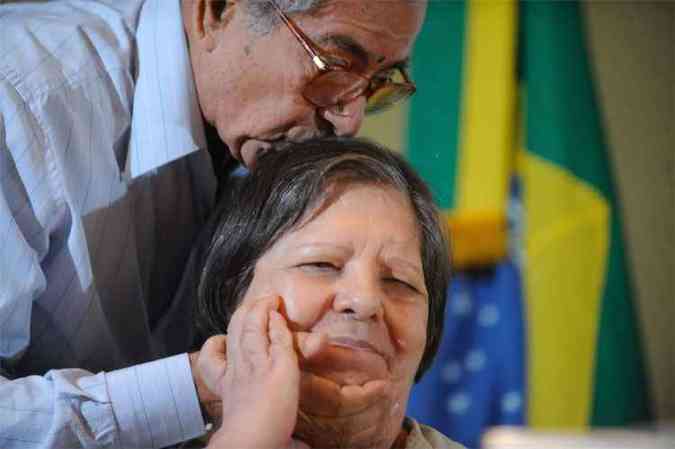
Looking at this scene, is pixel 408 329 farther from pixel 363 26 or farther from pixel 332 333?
pixel 363 26

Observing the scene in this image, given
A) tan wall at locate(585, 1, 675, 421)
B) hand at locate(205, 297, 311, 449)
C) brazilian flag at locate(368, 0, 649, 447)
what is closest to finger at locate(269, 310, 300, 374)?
hand at locate(205, 297, 311, 449)

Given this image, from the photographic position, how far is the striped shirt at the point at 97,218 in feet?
2.52

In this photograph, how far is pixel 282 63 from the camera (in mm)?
923

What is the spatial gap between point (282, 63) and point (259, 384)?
1.19 ft

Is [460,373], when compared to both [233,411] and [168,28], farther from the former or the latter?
[168,28]

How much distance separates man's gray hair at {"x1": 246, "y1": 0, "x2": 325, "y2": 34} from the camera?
35.8 inches

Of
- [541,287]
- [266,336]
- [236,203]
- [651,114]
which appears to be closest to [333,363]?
[266,336]

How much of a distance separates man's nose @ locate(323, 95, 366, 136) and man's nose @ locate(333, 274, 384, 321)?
196 millimetres

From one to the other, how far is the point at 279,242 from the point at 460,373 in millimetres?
269

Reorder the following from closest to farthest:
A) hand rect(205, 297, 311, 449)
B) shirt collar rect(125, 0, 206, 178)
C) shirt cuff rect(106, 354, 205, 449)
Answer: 1. hand rect(205, 297, 311, 449)
2. shirt cuff rect(106, 354, 205, 449)
3. shirt collar rect(125, 0, 206, 178)

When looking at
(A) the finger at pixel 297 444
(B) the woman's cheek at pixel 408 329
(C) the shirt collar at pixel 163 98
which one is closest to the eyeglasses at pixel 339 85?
(C) the shirt collar at pixel 163 98

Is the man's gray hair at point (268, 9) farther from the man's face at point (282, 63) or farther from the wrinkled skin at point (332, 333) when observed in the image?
the wrinkled skin at point (332, 333)

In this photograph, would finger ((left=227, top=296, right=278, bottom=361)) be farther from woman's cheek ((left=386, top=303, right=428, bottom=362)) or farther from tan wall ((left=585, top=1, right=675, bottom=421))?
tan wall ((left=585, top=1, right=675, bottom=421))

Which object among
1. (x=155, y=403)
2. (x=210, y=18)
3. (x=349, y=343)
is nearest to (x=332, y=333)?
(x=349, y=343)
